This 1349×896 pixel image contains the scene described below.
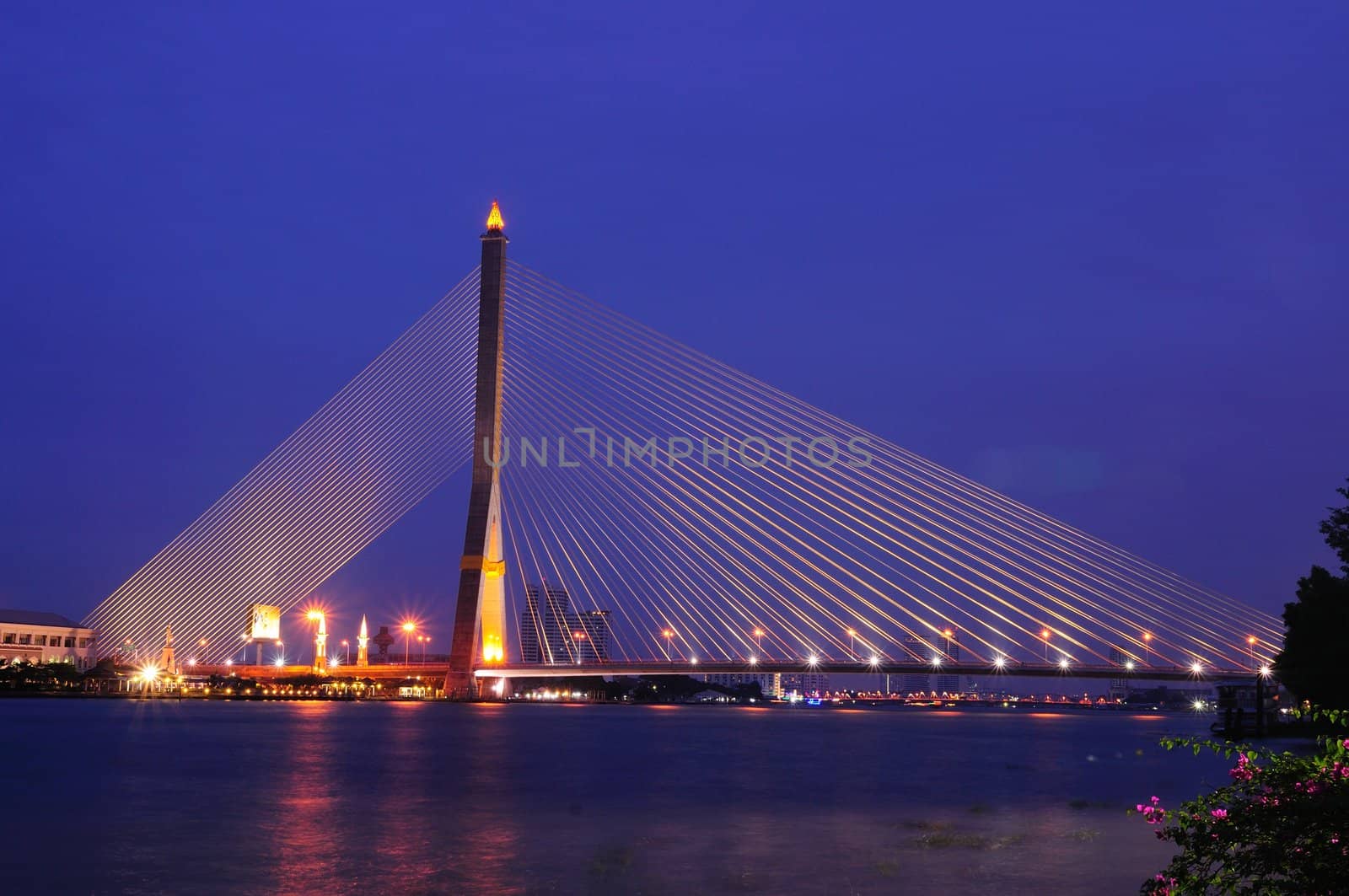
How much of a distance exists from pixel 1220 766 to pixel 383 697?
67.6 m

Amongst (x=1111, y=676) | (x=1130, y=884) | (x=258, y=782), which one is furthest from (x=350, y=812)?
(x=1111, y=676)

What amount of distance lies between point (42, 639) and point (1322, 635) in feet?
290

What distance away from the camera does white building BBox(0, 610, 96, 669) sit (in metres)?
92.3

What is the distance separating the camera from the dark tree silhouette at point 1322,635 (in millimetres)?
34156

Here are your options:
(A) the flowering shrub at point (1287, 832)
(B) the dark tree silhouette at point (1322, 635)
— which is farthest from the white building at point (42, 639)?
(A) the flowering shrub at point (1287, 832)

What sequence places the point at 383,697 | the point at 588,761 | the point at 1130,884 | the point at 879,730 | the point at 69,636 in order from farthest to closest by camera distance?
the point at 69,636 → the point at 383,697 → the point at 879,730 → the point at 588,761 → the point at 1130,884

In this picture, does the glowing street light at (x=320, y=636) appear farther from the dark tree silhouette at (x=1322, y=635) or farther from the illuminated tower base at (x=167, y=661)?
the dark tree silhouette at (x=1322, y=635)

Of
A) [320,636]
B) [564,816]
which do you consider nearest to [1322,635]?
[564,816]

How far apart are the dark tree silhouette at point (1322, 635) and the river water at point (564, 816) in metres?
4.62

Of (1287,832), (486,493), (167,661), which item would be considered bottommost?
(167,661)

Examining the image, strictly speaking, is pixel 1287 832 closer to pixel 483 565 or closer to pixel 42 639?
pixel 483 565

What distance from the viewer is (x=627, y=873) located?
44.2ft

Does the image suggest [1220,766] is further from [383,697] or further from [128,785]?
[383,697]

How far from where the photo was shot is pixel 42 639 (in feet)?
311
